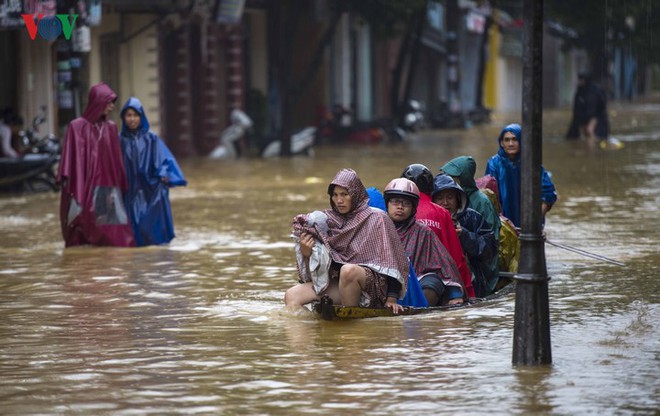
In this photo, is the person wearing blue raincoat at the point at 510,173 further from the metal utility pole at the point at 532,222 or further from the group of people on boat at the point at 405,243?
the metal utility pole at the point at 532,222

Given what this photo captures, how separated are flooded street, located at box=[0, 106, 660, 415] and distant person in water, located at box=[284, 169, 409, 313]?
19 centimetres

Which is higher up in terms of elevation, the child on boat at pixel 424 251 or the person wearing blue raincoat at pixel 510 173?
the person wearing blue raincoat at pixel 510 173

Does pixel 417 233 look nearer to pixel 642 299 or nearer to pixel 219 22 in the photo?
pixel 642 299

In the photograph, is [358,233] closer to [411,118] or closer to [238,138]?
[238,138]

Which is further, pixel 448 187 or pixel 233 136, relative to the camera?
pixel 233 136

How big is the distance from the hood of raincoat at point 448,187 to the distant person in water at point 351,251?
909 mm

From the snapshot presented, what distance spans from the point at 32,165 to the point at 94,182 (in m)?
6.85

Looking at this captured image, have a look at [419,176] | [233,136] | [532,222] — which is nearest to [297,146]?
[233,136]

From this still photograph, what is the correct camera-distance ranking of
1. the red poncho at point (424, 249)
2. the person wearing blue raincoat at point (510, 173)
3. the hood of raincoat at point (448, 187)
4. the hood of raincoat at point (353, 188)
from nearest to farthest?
the hood of raincoat at point (353, 188), the red poncho at point (424, 249), the hood of raincoat at point (448, 187), the person wearing blue raincoat at point (510, 173)

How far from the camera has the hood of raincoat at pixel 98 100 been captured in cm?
1395

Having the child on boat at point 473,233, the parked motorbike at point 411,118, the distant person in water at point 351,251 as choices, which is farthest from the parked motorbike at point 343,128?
the distant person in water at point 351,251

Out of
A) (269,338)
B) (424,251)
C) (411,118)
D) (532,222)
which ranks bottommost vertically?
(269,338)

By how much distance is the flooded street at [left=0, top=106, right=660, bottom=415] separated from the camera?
7227 millimetres

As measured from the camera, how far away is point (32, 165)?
813 inches
